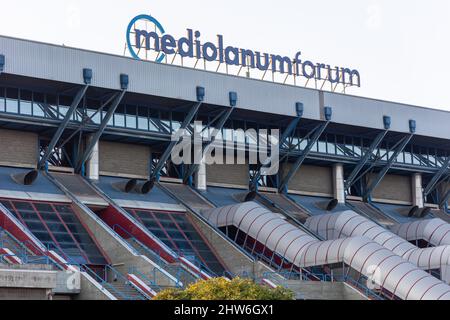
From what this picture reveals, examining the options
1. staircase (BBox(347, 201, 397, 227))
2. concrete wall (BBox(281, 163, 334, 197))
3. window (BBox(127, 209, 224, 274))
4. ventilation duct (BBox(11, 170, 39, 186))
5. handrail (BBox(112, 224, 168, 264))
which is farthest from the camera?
concrete wall (BBox(281, 163, 334, 197))

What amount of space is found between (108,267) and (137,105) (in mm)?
20760

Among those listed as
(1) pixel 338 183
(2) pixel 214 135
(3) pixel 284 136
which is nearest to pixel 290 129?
(3) pixel 284 136

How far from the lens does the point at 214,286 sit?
43.4 meters

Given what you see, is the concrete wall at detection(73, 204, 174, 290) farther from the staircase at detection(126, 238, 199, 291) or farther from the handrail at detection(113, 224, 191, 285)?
the staircase at detection(126, 238, 199, 291)

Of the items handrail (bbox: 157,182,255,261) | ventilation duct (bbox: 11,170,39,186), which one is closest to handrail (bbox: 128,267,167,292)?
handrail (bbox: 157,182,255,261)

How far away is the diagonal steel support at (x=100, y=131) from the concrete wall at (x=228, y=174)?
12.5 m

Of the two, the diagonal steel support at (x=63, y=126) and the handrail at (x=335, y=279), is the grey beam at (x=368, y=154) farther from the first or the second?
the diagonal steel support at (x=63, y=126)

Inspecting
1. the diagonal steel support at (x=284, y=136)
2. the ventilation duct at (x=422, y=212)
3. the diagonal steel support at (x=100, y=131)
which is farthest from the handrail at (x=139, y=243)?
the ventilation duct at (x=422, y=212)

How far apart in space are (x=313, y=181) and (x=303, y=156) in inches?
220

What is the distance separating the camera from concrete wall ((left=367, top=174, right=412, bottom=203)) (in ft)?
314

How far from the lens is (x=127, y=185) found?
75.4 m

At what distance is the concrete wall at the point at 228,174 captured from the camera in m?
83.8

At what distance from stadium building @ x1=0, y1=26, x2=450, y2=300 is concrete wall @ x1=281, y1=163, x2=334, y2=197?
0.12m

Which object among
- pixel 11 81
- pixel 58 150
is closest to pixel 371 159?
pixel 58 150
